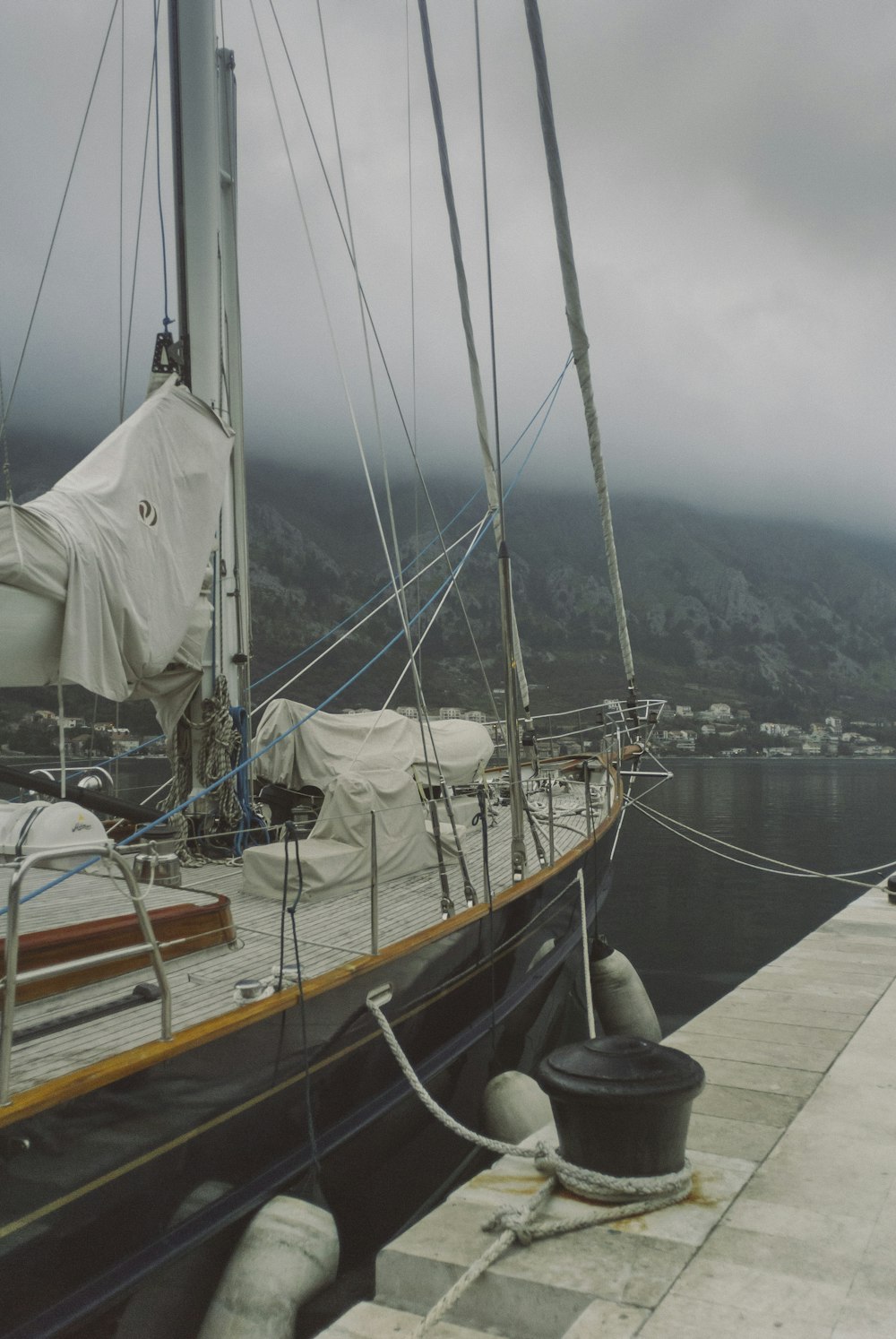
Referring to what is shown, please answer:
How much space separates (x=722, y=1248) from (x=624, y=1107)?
0.60 metres

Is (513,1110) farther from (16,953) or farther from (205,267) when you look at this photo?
(205,267)

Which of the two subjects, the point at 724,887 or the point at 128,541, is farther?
the point at 724,887

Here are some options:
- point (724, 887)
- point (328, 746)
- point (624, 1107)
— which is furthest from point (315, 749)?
point (724, 887)

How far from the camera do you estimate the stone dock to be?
3.31 m

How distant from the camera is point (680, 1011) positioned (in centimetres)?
1239

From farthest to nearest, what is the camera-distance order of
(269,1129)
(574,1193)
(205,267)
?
(205,267)
(269,1129)
(574,1193)

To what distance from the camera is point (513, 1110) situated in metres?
6.12

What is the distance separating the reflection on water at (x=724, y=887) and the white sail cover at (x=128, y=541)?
27.8ft

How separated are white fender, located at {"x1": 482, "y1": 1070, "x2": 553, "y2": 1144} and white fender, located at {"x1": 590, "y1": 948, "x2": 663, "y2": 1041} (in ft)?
9.31

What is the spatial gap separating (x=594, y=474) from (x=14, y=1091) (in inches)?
298

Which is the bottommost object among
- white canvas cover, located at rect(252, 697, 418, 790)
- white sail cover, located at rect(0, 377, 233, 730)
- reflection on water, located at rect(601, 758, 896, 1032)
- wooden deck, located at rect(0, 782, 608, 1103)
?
reflection on water, located at rect(601, 758, 896, 1032)

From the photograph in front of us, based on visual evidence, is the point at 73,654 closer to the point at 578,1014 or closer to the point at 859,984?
the point at 859,984

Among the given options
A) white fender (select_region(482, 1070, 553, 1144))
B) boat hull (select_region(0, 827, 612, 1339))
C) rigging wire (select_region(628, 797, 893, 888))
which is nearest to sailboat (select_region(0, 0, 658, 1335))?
boat hull (select_region(0, 827, 612, 1339))

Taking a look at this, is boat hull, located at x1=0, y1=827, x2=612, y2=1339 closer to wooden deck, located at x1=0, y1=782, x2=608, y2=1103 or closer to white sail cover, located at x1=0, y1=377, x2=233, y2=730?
wooden deck, located at x1=0, y1=782, x2=608, y2=1103
